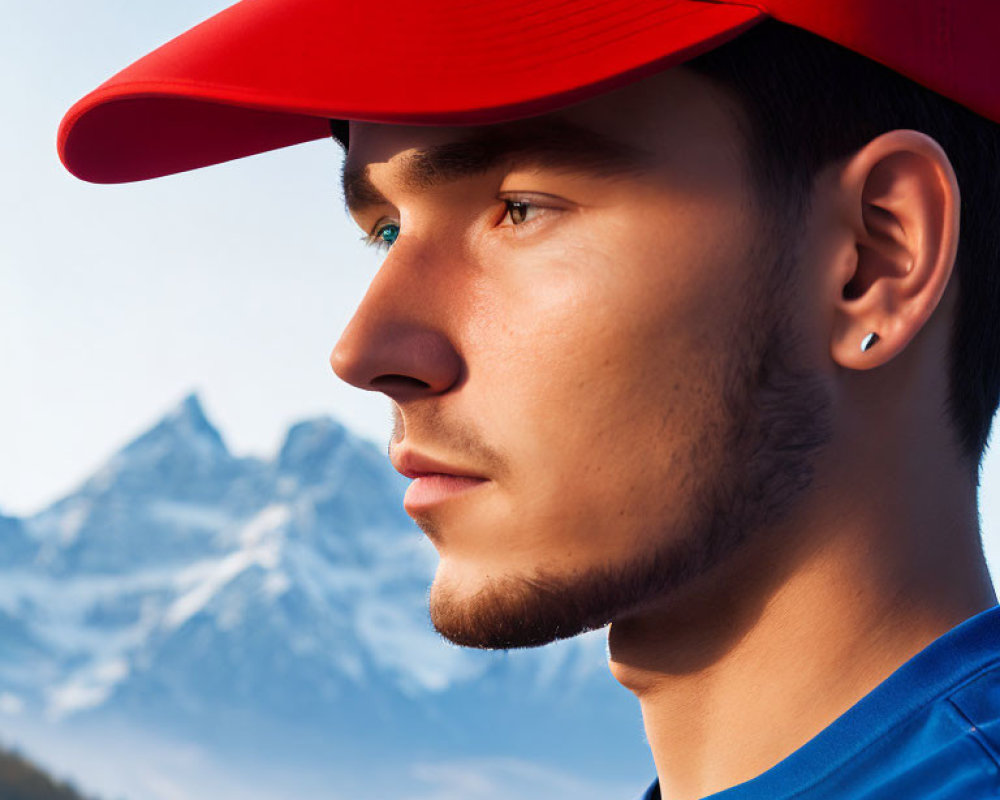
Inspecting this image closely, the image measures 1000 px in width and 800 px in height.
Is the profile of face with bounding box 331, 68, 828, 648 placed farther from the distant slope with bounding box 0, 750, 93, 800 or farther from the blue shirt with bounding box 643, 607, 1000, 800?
the distant slope with bounding box 0, 750, 93, 800

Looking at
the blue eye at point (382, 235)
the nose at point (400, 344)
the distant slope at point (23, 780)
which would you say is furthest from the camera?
the distant slope at point (23, 780)

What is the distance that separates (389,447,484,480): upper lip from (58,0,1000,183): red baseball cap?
0.42 m

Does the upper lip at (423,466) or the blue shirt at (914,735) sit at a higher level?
the upper lip at (423,466)

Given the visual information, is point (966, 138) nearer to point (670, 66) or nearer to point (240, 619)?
point (670, 66)

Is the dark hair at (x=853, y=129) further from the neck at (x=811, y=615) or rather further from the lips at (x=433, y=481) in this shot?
the lips at (x=433, y=481)

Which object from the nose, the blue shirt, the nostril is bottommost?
the blue shirt

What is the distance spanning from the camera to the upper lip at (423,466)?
154 centimetres

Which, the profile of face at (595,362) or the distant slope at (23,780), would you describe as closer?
the profile of face at (595,362)

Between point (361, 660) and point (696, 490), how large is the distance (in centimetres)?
12837

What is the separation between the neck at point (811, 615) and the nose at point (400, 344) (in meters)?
0.42

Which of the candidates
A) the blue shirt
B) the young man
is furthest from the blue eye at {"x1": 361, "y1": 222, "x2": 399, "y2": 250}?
the blue shirt

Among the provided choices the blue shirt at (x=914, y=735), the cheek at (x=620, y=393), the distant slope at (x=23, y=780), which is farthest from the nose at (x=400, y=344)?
the distant slope at (x=23, y=780)

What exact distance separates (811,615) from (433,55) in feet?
2.75

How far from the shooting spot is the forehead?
1497 millimetres
